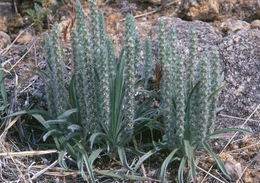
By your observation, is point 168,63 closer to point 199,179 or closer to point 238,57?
point 199,179

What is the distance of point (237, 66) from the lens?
337cm

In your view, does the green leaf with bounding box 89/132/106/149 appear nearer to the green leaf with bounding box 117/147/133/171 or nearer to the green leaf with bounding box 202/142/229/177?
the green leaf with bounding box 117/147/133/171

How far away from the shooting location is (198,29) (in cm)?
380

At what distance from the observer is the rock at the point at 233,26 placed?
3.98 m

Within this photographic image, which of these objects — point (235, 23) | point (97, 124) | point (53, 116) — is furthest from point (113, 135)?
point (235, 23)

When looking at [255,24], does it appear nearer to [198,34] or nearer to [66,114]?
[198,34]

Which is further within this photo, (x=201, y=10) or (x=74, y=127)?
(x=201, y=10)

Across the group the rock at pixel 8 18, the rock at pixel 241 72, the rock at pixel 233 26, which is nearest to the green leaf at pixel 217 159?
the rock at pixel 241 72

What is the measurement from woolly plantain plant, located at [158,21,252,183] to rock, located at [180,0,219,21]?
1.59 metres

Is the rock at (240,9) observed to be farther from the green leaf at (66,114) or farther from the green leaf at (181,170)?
the green leaf at (66,114)

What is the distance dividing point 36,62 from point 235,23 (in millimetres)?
1841

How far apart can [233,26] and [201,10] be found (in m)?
0.40

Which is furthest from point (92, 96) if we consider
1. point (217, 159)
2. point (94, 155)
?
point (217, 159)

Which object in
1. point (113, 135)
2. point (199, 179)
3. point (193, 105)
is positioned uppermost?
point (193, 105)
